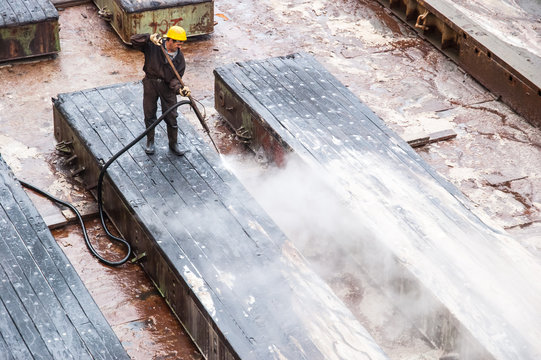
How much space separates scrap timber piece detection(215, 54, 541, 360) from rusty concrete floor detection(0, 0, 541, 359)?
308 millimetres

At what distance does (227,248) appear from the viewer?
21.3ft

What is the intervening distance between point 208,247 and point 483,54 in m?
4.76

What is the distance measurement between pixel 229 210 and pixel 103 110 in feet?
6.05

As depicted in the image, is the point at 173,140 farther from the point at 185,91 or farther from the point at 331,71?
the point at 331,71

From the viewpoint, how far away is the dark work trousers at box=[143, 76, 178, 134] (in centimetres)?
712

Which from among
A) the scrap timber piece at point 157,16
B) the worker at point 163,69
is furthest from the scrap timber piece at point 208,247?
the scrap timber piece at point 157,16

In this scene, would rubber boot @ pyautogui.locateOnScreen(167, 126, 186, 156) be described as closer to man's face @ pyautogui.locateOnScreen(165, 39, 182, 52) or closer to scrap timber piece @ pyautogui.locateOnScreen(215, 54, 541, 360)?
man's face @ pyautogui.locateOnScreen(165, 39, 182, 52)

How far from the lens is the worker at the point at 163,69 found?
22.6 ft

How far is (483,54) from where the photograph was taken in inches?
385

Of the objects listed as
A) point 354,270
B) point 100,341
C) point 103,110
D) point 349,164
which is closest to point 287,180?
point 349,164

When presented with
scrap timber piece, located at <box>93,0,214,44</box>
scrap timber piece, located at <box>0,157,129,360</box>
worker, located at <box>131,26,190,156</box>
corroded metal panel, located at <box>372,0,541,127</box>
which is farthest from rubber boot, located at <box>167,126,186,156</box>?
corroded metal panel, located at <box>372,0,541,127</box>

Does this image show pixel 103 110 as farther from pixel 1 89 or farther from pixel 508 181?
pixel 508 181

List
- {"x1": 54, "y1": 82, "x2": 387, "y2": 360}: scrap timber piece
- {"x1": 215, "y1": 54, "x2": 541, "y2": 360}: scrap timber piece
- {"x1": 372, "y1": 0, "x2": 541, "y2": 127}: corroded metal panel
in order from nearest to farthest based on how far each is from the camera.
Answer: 1. {"x1": 54, "y1": 82, "x2": 387, "y2": 360}: scrap timber piece
2. {"x1": 215, "y1": 54, "x2": 541, "y2": 360}: scrap timber piece
3. {"x1": 372, "y1": 0, "x2": 541, "y2": 127}: corroded metal panel

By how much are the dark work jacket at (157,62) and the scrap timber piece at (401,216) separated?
4.12ft
